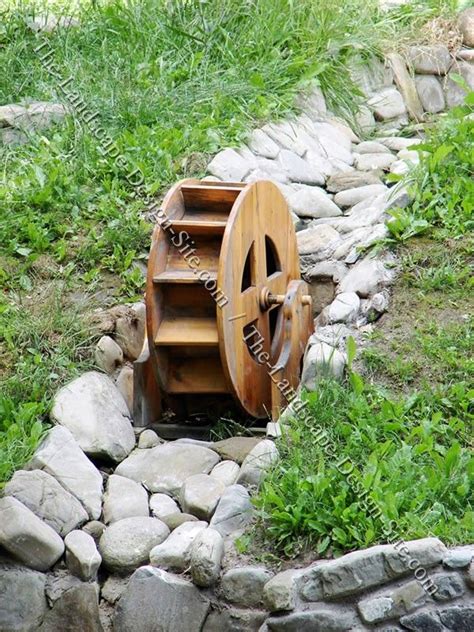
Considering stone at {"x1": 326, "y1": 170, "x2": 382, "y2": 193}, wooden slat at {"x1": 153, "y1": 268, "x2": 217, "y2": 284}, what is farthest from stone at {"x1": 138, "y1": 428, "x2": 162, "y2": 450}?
stone at {"x1": 326, "y1": 170, "x2": 382, "y2": 193}

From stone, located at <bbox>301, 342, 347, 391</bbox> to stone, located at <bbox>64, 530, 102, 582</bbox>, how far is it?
1410 millimetres

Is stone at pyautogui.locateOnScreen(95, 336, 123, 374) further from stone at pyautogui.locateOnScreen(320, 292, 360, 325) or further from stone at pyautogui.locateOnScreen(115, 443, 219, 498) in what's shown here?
stone at pyautogui.locateOnScreen(320, 292, 360, 325)

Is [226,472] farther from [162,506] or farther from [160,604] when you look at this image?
[160,604]

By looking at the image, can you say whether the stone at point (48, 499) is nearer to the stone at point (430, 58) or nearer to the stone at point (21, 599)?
the stone at point (21, 599)

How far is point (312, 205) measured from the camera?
8.67 meters

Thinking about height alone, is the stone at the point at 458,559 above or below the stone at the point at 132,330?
above

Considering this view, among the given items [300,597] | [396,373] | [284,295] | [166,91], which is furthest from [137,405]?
[166,91]

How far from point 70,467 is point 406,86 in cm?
666

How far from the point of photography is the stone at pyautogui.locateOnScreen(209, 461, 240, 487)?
18.8ft

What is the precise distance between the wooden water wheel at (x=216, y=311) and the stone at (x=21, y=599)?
5.44 feet

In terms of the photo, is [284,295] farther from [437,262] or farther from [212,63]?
[212,63]

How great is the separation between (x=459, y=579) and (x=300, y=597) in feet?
2.13

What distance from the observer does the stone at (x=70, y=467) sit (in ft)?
18.3

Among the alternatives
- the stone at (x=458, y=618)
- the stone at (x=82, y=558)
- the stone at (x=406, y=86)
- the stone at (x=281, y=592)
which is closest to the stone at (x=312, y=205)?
the stone at (x=406, y=86)
